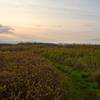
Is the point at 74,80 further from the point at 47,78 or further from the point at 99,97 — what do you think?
the point at 47,78

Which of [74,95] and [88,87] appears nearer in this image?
[74,95]

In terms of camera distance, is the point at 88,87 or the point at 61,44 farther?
the point at 61,44

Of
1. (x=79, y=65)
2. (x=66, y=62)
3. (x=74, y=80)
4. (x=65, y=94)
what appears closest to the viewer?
(x=65, y=94)

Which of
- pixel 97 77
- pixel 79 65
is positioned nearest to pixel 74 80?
pixel 97 77

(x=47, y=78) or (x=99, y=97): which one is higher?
(x=47, y=78)

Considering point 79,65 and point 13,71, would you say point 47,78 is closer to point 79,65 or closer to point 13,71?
point 13,71

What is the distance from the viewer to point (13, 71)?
12.4 metres

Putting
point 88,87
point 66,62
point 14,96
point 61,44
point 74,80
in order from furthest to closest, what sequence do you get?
point 61,44, point 66,62, point 74,80, point 88,87, point 14,96

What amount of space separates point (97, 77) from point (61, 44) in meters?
40.5

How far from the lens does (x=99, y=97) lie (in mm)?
13969

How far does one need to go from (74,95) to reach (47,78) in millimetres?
1829

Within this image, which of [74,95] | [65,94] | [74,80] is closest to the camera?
[65,94]

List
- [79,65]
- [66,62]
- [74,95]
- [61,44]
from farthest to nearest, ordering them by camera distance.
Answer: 1. [61,44]
2. [66,62]
3. [79,65]
4. [74,95]

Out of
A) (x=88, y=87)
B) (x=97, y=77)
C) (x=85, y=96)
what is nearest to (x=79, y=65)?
(x=97, y=77)
